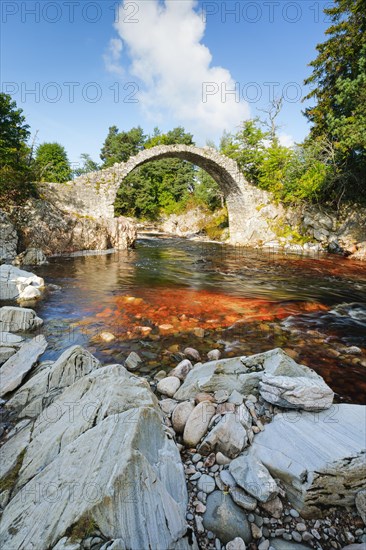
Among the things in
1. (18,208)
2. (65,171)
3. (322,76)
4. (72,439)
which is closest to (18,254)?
(18,208)

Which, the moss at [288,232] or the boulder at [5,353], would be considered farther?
the moss at [288,232]

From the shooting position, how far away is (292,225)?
2144 cm

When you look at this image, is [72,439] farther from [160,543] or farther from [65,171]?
[65,171]

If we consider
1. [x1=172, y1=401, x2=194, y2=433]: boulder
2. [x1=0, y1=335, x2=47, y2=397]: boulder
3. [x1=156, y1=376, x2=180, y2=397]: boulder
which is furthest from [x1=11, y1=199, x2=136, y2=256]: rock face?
[x1=172, y1=401, x2=194, y2=433]: boulder

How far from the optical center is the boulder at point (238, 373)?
2918 mm

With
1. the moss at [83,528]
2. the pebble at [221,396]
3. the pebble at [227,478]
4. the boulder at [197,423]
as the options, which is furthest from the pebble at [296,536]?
the moss at [83,528]

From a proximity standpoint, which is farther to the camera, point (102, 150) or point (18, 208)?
point (102, 150)

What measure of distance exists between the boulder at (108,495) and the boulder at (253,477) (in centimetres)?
42

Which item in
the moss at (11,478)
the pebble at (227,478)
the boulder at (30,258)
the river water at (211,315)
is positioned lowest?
the river water at (211,315)

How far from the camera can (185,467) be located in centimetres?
217

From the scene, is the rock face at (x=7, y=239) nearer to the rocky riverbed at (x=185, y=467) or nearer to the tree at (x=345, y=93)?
the rocky riverbed at (x=185, y=467)

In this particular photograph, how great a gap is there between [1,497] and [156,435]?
1.09 meters

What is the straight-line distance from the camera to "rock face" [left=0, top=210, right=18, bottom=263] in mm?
11305

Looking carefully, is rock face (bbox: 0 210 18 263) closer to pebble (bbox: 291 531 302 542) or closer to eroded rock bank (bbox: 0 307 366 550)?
eroded rock bank (bbox: 0 307 366 550)
